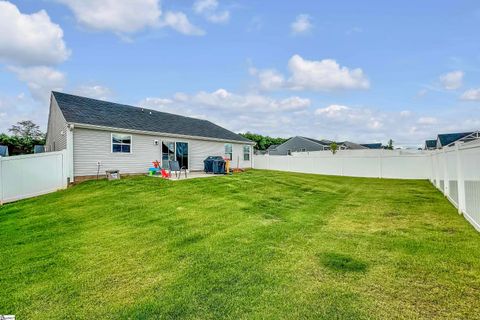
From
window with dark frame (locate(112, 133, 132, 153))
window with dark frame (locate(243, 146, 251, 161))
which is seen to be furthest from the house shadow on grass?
window with dark frame (locate(243, 146, 251, 161))

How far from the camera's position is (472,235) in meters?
4.86

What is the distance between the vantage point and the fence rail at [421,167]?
205 inches

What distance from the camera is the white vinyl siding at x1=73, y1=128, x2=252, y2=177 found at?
42.1 ft

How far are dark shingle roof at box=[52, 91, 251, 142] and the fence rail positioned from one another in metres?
7.19

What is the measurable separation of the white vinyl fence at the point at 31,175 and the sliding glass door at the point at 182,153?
272 inches

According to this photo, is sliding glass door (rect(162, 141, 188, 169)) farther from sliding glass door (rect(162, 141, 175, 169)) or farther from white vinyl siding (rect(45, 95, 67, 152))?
white vinyl siding (rect(45, 95, 67, 152))

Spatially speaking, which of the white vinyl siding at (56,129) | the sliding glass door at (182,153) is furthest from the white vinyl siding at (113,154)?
the white vinyl siding at (56,129)

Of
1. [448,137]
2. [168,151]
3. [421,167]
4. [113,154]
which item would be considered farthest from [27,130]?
[448,137]

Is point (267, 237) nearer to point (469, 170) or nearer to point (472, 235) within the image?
point (472, 235)

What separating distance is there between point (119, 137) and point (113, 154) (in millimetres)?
1006

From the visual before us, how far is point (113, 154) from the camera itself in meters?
14.1

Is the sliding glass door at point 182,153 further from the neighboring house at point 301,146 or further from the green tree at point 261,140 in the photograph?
the neighboring house at point 301,146

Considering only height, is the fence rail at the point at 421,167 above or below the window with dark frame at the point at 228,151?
below

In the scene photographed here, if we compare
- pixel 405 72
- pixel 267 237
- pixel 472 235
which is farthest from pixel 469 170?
pixel 405 72
